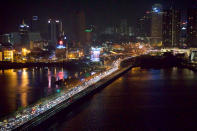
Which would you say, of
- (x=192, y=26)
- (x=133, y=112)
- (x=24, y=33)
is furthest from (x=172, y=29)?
(x=133, y=112)

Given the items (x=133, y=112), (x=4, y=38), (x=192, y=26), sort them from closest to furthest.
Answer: (x=133, y=112) < (x=4, y=38) < (x=192, y=26)

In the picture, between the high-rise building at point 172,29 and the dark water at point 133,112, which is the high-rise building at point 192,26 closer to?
the high-rise building at point 172,29

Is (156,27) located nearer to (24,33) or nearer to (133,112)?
(24,33)

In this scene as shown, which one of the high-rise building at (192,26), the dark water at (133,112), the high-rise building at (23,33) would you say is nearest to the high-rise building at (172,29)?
the high-rise building at (192,26)

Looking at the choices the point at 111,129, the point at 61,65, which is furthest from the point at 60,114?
the point at 61,65

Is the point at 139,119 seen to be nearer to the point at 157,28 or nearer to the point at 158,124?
the point at 158,124
